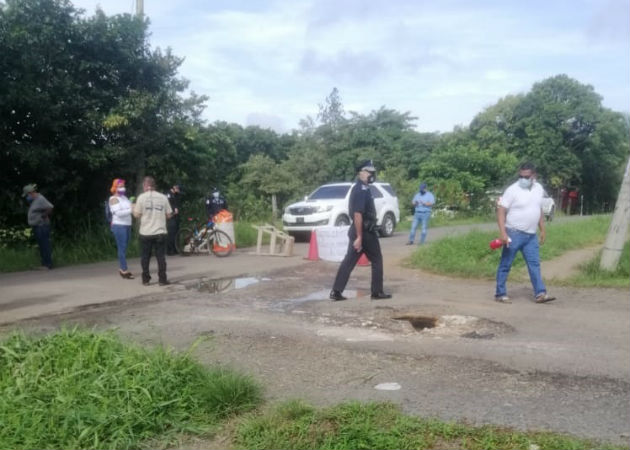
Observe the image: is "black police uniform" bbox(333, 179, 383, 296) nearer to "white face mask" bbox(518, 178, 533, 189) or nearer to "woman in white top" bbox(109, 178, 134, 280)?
"white face mask" bbox(518, 178, 533, 189)

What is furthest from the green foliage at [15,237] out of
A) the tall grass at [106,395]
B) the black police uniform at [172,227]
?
the tall grass at [106,395]

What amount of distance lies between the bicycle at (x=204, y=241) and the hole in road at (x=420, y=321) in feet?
26.9

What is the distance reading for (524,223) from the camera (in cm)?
823

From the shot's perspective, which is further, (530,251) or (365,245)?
(365,245)

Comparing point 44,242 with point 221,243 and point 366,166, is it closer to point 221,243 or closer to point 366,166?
point 221,243

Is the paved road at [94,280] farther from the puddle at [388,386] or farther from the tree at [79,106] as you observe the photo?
the puddle at [388,386]

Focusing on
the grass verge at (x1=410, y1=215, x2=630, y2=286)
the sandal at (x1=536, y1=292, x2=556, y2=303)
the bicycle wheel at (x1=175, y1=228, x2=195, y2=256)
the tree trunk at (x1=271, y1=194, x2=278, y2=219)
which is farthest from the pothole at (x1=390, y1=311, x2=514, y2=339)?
the tree trunk at (x1=271, y1=194, x2=278, y2=219)

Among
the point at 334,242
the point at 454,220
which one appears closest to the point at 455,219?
the point at 454,220

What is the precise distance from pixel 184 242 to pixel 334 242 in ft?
14.7

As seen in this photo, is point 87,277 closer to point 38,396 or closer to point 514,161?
point 38,396

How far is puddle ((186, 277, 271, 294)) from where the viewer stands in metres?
9.93

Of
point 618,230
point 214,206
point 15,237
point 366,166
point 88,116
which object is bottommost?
point 15,237

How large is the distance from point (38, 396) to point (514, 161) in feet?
110

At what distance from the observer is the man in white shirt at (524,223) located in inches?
325
